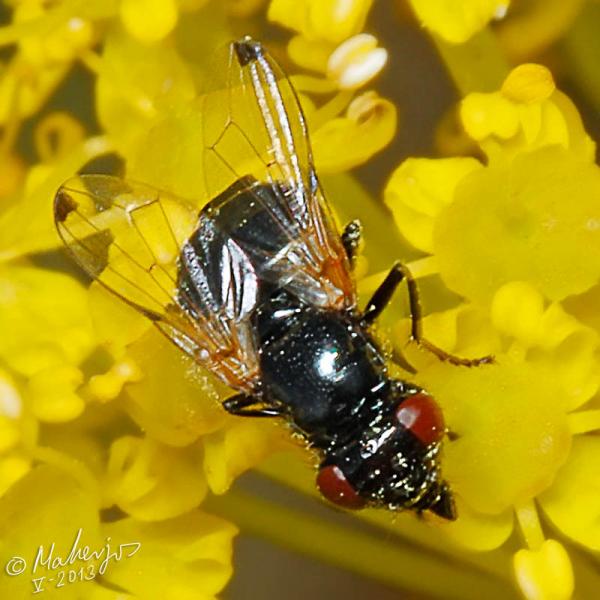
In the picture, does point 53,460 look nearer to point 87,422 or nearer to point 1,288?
point 87,422

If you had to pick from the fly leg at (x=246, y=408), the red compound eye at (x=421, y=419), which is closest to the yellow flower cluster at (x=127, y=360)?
the fly leg at (x=246, y=408)

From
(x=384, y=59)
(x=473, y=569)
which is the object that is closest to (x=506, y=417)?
(x=473, y=569)

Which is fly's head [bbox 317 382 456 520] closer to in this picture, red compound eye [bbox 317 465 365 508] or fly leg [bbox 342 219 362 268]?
red compound eye [bbox 317 465 365 508]

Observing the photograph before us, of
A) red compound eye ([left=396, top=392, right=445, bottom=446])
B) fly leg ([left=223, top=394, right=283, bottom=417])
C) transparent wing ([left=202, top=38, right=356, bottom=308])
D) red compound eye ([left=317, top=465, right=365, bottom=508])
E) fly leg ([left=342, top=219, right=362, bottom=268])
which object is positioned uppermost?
transparent wing ([left=202, top=38, right=356, bottom=308])

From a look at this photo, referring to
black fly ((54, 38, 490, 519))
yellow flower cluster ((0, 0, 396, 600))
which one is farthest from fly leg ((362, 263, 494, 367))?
yellow flower cluster ((0, 0, 396, 600))

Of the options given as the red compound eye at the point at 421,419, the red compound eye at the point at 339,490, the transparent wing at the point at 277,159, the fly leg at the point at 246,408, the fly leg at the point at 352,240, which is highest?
the transparent wing at the point at 277,159

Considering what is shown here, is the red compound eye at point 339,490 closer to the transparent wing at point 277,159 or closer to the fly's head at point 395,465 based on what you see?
the fly's head at point 395,465

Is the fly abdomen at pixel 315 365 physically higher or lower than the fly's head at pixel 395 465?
higher
